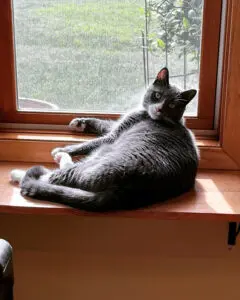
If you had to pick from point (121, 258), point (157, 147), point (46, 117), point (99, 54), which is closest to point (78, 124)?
point (46, 117)

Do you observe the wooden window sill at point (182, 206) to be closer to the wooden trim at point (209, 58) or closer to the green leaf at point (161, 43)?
the wooden trim at point (209, 58)

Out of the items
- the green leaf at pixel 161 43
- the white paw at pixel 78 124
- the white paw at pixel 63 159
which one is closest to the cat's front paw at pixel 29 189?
the white paw at pixel 63 159

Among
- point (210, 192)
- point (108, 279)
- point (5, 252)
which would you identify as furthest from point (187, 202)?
point (5, 252)

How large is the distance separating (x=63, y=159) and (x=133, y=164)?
0.98 ft

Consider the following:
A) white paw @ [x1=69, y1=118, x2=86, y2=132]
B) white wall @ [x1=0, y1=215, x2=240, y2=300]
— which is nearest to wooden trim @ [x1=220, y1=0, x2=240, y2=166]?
white wall @ [x1=0, y1=215, x2=240, y2=300]

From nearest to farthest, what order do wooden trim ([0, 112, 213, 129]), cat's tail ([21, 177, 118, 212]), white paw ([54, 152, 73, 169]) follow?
1. cat's tail ([21, 177, 118, 212])
2. white paw ([54, 152, 73, 169])
3. wooden trim ([0, 112, 213, 129])

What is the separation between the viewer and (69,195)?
1.34m

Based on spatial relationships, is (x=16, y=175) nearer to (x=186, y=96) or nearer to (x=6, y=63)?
(x=6, y=63)

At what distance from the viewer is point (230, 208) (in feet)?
4.50

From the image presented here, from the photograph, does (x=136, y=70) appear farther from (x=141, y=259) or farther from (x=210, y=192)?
(x=141, y=259)

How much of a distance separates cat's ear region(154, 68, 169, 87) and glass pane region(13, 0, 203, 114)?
4.8 inches

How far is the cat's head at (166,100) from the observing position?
1.54 meters

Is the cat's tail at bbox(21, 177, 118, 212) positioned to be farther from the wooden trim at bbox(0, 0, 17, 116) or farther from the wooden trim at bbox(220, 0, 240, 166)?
the wooden trim at bbox(220, 0, 240, 166)

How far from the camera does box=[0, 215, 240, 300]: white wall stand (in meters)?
1.63
